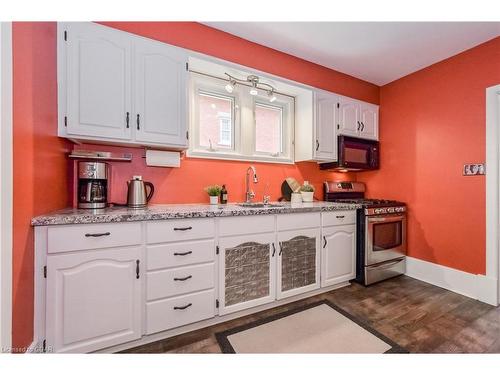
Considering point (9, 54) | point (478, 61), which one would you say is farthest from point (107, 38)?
point (478, 61)

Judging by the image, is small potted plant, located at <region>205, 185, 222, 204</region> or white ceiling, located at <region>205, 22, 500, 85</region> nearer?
white ceiling, located at <region>205, 22, 500, 85</region>

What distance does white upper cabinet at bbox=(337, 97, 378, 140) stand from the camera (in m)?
2.82

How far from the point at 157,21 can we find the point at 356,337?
120 inches

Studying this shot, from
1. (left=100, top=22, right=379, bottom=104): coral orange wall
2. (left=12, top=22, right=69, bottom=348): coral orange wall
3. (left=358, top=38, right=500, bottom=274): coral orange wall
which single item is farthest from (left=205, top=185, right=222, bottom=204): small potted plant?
(left=358, top=38, right=500, bottom=274): coral orange wall

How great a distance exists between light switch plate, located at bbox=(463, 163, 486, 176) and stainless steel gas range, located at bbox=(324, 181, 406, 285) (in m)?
0.71

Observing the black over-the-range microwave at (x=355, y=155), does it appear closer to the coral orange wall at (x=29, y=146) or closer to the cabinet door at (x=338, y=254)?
the cabinet door at (x=338, y=254)

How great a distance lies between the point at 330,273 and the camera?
2.27 metres

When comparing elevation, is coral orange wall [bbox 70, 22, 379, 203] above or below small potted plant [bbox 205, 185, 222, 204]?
above

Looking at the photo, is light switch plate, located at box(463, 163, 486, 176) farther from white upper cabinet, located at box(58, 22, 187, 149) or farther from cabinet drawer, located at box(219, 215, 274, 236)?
white upper cabinet, located at box(58, 22, 187, 149)

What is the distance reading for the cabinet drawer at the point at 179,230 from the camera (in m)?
1.48

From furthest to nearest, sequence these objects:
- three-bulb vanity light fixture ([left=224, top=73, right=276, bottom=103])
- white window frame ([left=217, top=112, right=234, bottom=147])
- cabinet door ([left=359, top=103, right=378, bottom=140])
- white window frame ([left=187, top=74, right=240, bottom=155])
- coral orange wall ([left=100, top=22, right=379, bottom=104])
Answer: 1. cabinet door ([left=359, top=103, right=378, bottom=140])
2. white window frame ([left=217, top=112, right=234, bottom=147])
3. white window frame ([left=187, top=74, right=240, bottom=155])
4. three-bulb vanity light fixture ([left=224, top=73, right=276, bottom=103])
5. coral orange wall ([left=100, top=22, right=379, bottom=104])

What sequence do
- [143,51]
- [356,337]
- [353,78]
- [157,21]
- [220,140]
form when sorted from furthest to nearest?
[353,78]
[220,140]
[157,21]
[143,51]
[356,337]

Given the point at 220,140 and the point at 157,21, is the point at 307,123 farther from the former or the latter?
the point at 157,21

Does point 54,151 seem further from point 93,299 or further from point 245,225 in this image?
point 245,225
